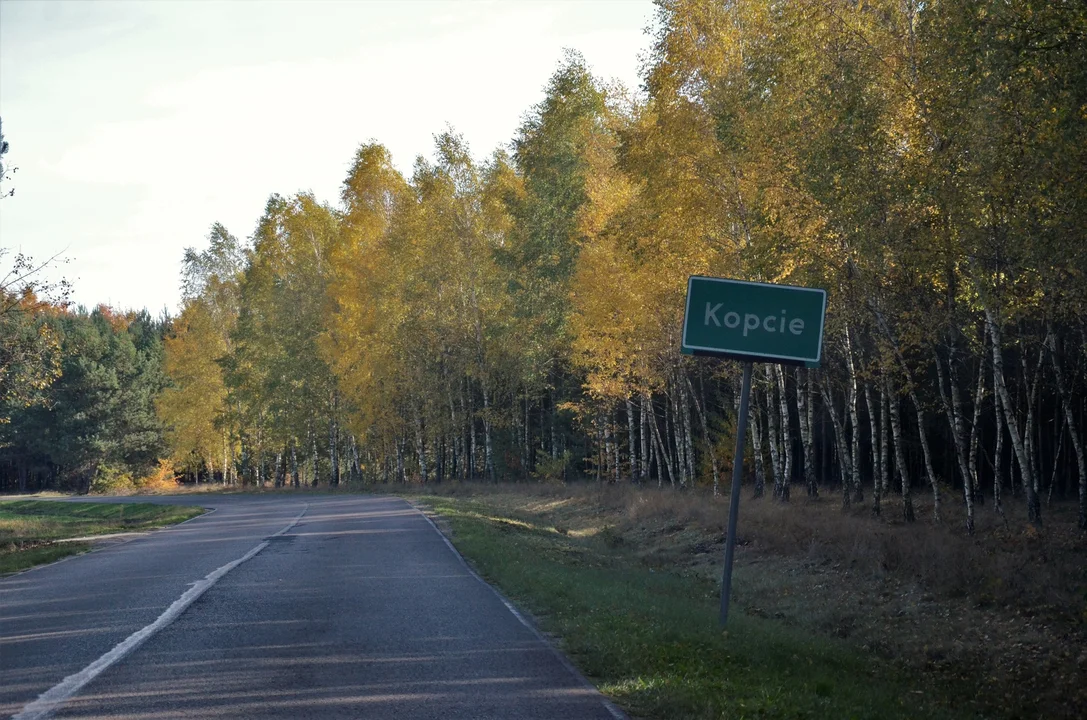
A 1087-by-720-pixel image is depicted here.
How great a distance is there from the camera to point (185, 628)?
1100 cm

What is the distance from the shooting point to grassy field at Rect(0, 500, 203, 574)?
68.0ft

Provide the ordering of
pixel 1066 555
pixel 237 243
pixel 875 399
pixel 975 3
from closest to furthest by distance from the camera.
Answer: pixel 975 3, pixel 1066 555, pixel 875 399, pixel 237 243

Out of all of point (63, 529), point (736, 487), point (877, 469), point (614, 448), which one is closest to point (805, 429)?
point (877, 469)

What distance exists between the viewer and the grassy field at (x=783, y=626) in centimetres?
873

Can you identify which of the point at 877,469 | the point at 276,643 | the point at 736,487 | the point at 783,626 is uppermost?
the point at 736,487

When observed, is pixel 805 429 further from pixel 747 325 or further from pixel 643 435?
pixel 643 435

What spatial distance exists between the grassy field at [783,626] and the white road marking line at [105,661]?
4.24 metres

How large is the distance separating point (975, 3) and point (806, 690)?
364 inches

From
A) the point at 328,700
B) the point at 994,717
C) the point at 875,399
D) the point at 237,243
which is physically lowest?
the point at 994,717

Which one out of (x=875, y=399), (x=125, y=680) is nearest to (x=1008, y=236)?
(x=125, y=680)

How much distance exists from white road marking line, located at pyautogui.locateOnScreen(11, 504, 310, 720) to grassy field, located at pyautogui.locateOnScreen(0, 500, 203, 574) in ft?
21.8

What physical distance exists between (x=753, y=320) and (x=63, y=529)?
26187mm

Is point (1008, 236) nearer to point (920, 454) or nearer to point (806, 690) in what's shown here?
point (806, 690)

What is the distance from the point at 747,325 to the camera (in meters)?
11.0
